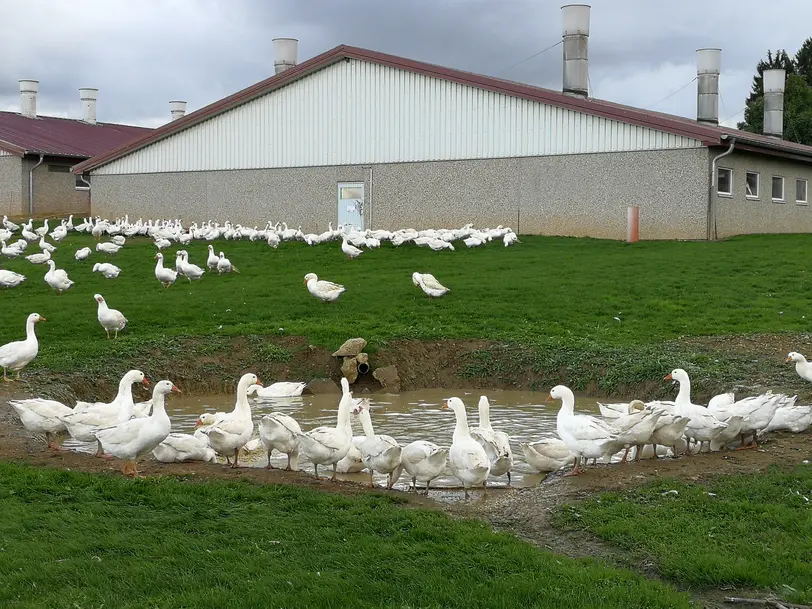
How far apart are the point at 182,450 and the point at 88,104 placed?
5404 centimetres

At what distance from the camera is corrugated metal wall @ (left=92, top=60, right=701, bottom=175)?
100.0 ft

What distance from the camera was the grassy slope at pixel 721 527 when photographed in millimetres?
6426

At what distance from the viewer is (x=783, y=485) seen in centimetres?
848

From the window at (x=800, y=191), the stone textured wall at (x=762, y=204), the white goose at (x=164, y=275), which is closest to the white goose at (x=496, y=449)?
the white goose at (x=164, y=275)

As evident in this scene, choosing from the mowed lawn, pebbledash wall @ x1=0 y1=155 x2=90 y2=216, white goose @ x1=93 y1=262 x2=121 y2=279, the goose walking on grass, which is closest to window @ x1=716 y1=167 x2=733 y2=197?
the mowed lawn

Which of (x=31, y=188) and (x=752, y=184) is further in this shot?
→ (x=31, y=188)

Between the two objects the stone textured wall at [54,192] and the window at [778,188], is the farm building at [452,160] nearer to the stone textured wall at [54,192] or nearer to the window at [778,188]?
the window at [778,188]

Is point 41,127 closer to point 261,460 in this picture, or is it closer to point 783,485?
point 261,460

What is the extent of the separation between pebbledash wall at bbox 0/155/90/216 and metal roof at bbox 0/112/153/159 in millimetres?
711

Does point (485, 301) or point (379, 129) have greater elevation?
point (379, 129)

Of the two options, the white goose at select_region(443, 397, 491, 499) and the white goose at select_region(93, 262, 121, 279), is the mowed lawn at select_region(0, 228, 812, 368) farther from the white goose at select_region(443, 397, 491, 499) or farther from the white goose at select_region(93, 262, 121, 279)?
the white goose at select_region(443, 397, 491, 499)

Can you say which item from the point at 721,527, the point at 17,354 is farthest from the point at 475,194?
the point at 721,527

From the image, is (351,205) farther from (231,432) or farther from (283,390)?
(231,432)

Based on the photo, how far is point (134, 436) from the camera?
378 inches
